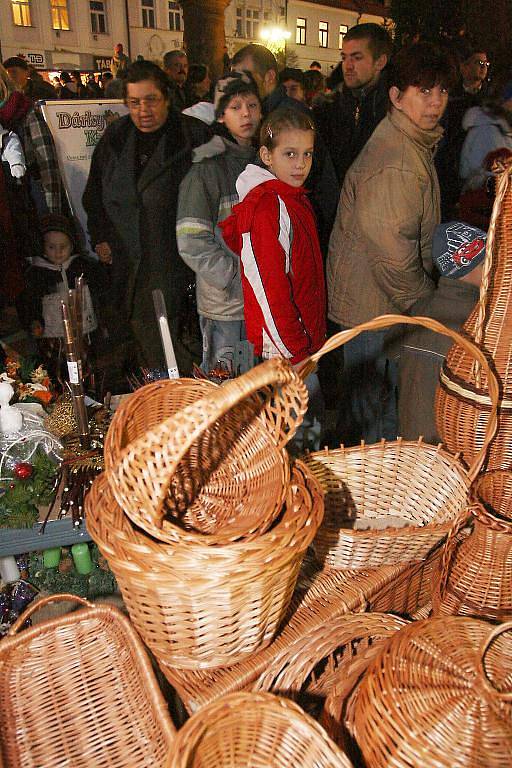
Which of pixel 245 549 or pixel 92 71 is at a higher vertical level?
pixel 92 71

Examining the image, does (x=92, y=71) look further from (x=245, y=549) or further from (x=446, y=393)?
(x=245, y=549)

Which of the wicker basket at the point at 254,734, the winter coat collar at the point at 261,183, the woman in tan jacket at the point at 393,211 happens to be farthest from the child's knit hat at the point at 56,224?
the wicker basket at the point at 254,734

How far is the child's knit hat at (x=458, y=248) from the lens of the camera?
6.06ft

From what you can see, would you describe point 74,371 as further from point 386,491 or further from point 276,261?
point 386,491

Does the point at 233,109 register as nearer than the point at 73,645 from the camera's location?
No

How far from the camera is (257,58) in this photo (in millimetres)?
2508

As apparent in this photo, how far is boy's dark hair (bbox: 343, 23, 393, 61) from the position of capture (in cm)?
256

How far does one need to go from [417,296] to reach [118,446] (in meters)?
1.73

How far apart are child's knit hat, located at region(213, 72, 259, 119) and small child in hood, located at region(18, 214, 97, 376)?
2.92 ft

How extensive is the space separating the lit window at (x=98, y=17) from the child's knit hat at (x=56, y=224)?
2.72ft

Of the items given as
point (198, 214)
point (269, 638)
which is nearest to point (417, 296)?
point (198, 214)

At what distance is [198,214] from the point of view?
248cm

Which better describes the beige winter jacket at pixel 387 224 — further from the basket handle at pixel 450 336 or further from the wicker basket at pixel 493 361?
the basket handle at pixel 450 336

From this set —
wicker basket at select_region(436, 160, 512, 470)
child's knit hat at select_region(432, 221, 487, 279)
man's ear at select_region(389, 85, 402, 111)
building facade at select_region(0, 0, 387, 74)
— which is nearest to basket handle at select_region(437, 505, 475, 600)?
wicker basket at select_region(436, 160, 512, 470)
